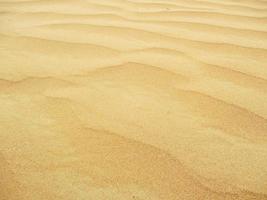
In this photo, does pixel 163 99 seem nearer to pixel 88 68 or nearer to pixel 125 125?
pixel 125 125

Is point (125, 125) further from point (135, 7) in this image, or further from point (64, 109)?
point (135, 7)

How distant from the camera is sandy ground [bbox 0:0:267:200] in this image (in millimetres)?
976

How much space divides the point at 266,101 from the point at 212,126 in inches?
10.8

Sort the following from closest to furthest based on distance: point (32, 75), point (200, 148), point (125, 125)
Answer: point (200, 148), point (125, 125), point (32, 75)

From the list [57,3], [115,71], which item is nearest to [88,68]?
[115,71]

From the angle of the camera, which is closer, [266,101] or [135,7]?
[266,101]

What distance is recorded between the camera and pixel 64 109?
127cm

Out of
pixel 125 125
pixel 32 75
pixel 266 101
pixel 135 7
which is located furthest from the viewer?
pixel 135 7

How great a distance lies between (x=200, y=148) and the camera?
1.09m

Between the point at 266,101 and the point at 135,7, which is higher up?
the point at 135,7

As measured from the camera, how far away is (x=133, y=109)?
1283 mm

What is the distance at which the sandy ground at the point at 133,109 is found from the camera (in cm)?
98

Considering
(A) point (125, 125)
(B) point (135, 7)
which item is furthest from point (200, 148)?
(B) point (135, 7)

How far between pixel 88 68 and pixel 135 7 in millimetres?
1080
